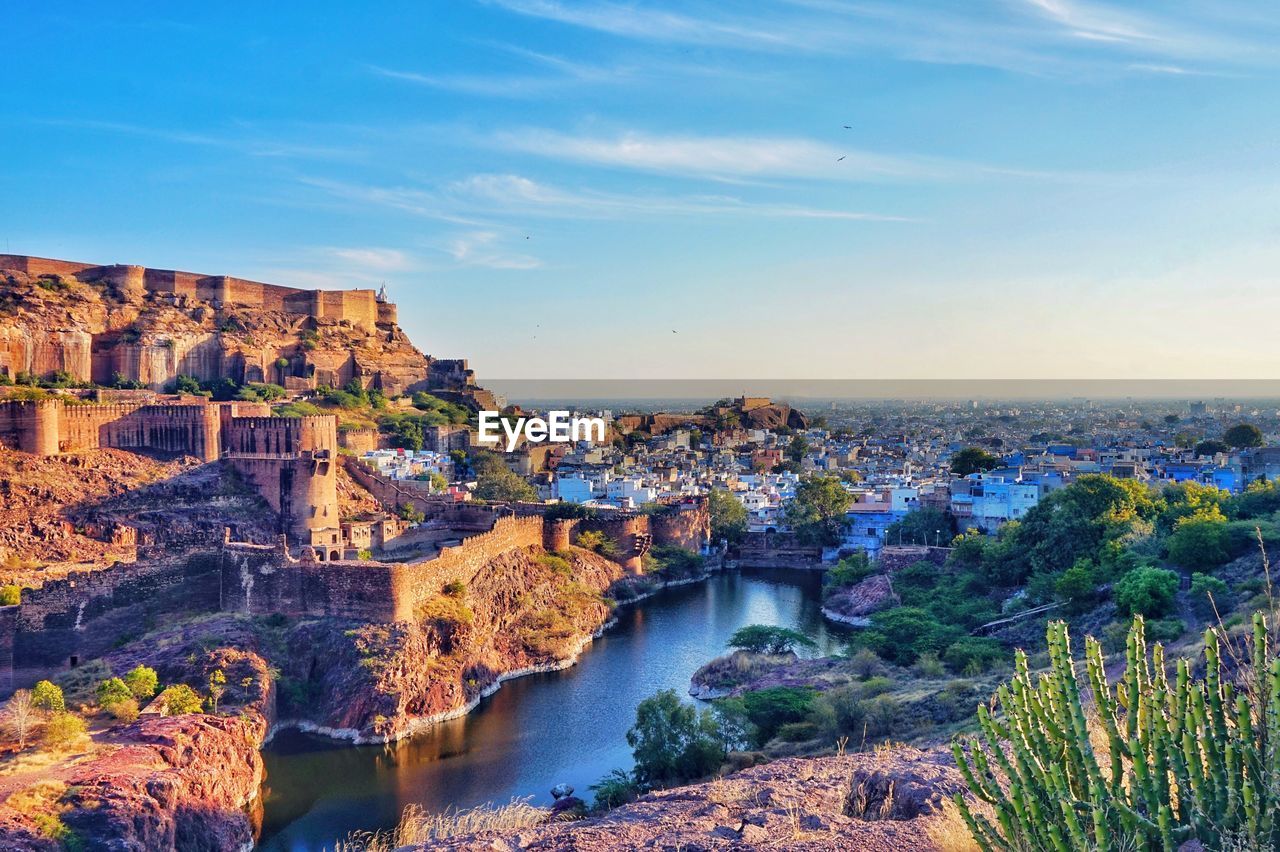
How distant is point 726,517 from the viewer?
119ft

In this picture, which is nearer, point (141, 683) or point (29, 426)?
point (141, 683)

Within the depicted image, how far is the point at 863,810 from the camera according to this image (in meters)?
6.30

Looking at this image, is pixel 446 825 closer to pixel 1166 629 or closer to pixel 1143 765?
pixel 1143 765

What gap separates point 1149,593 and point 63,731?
17115 millimetres

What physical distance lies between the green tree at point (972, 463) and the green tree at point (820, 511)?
324 inches

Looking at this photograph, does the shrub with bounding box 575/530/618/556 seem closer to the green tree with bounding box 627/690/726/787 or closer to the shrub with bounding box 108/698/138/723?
the green tree with bounding box 627/690/726/787

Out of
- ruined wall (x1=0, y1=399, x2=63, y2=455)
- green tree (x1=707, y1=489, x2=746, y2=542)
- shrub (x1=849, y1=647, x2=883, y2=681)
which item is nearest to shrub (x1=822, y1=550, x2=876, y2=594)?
green tree (x1=707, y1=489, x2=746, y2=542)

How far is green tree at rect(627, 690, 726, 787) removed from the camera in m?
13.6

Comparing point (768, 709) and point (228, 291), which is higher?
point (228, 291)

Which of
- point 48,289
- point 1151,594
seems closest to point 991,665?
point 1151,594

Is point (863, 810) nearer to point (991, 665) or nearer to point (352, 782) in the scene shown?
point (352, 782)

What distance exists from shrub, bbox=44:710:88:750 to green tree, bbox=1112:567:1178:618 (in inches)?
645

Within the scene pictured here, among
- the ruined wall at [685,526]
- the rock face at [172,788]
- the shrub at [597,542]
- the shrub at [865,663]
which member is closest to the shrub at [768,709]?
the shrub at [865,663]

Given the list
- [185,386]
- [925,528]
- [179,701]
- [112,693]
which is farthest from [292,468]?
[925,528]
